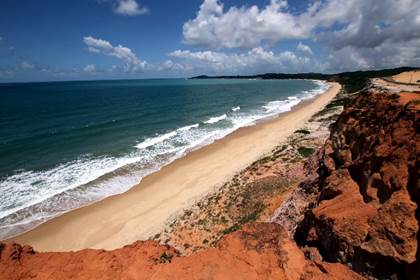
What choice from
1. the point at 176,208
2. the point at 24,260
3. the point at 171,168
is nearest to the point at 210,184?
the point at 176,208

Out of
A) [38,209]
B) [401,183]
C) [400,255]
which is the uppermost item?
[401,183]

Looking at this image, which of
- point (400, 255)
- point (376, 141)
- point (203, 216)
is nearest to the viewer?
point (400, 255)

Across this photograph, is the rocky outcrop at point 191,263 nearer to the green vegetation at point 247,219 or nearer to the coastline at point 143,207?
the green vegetation at point 247,219

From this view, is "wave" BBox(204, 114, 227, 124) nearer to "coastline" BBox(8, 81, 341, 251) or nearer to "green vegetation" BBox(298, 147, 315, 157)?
"coastline" BBox(8, 81, 341, 251)

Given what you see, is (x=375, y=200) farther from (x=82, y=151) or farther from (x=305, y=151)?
(x=82, y=151)

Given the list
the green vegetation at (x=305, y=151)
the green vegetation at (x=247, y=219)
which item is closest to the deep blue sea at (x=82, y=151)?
the green vegetation at (x=247, y=219)

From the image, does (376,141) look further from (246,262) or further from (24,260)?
(24,260)

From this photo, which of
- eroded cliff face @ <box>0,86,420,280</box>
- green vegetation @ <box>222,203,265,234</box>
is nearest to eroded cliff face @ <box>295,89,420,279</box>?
eroded cliff face @ <box>0,86,420,280</box>
